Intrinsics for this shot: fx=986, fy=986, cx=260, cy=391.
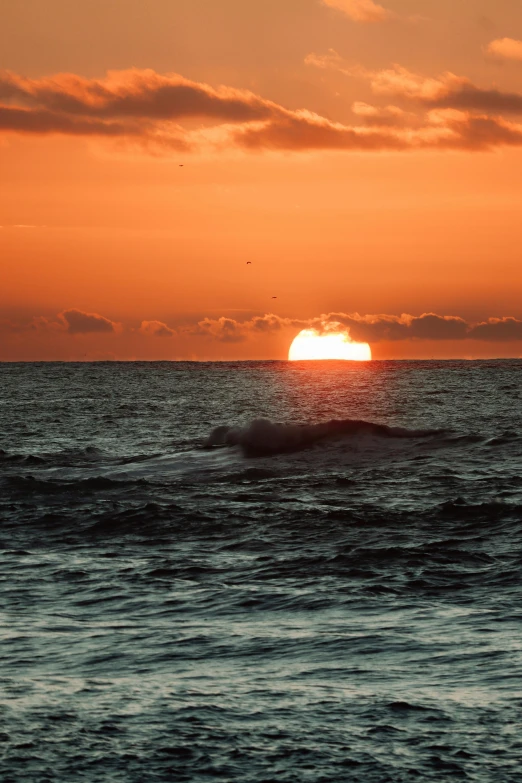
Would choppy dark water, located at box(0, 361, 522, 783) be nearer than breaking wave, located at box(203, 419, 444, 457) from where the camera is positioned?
Yes

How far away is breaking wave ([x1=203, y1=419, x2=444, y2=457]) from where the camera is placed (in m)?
55.9

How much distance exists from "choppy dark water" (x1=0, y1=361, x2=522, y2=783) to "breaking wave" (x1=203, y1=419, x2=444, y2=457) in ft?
32.9

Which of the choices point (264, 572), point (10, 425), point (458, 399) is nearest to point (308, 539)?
point (264, 572)

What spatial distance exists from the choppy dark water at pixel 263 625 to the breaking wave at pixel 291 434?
10.0 metres

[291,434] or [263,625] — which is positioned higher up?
[291,434]

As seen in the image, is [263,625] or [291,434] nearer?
[263,625]

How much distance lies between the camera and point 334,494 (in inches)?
1507

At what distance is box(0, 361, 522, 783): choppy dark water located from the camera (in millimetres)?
12328

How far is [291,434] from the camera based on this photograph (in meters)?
58.0

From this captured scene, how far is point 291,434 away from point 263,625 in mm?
39505

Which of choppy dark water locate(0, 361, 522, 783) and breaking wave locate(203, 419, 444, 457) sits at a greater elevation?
breaking wave locate(203, 419, 444, 457)

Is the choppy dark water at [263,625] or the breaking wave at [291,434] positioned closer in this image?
the choppy dark water at [263,625]

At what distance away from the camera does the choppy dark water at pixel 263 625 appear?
40.4 feet

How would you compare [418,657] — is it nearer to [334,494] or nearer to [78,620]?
[78,620]
